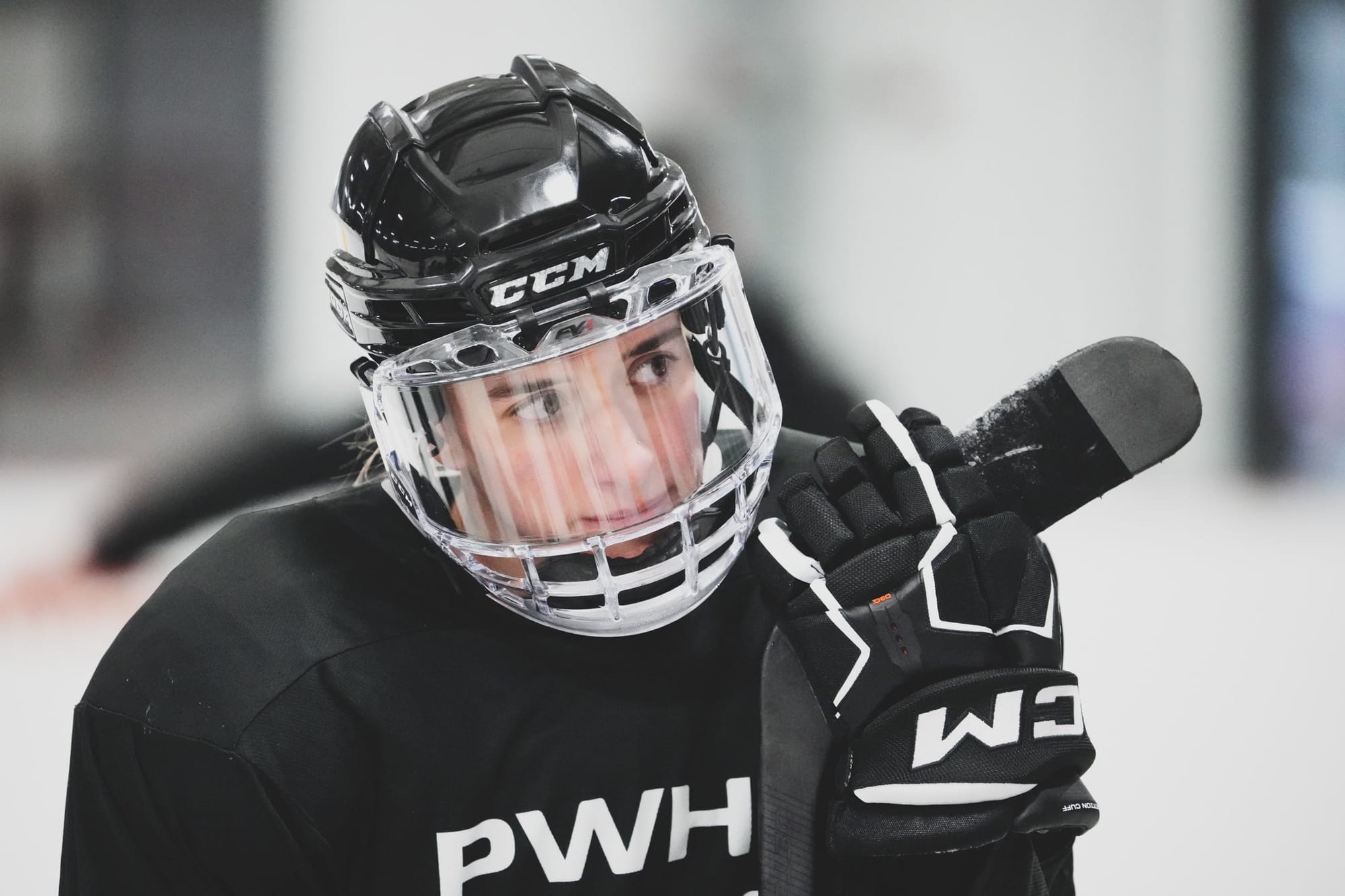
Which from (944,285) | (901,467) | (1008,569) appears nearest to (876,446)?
(901,467)

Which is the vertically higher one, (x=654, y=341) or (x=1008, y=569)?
(x=654, y=341)

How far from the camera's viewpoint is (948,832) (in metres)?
0.72

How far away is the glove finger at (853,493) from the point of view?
29.9 inches

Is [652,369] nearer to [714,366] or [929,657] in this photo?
[714,366]

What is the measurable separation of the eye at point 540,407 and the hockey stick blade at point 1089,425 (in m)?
0.32

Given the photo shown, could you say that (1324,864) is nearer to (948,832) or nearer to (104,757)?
(948,832)

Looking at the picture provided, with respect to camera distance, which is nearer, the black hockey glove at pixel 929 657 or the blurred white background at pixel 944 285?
the black hockey glove at pixel 929 657

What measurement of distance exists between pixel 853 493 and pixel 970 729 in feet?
0.58

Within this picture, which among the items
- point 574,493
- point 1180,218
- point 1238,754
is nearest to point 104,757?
point 574,493

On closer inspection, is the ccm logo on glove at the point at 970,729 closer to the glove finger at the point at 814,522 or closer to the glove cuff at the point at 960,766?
the glove cuff at the point at 960,766

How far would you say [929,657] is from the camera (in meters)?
0.74

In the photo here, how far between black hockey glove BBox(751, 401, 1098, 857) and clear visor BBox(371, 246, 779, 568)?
10 cm

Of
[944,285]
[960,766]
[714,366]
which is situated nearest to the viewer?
[960,766]

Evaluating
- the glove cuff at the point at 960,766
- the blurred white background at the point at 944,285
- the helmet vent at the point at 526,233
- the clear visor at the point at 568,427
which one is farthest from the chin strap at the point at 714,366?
the blurred white background at the point at 944,285
